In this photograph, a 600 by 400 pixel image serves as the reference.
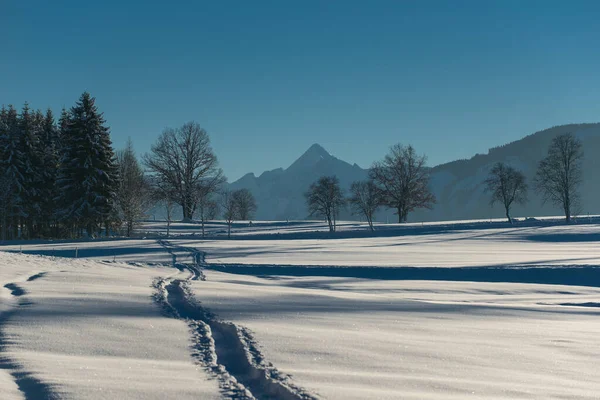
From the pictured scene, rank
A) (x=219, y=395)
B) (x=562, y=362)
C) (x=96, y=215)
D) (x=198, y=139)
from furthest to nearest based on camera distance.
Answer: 1. (x=198, y=139)
2. (x=96, y=215)
3. (x=562, y=362)
4. (x=219, y=395)

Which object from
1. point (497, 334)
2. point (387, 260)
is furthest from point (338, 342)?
point (387, 260)

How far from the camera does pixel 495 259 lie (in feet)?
85.5

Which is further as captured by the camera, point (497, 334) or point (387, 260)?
point (387, 260)

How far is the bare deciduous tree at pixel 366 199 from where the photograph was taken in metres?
56.4

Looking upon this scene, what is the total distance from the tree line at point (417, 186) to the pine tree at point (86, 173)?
2198cm

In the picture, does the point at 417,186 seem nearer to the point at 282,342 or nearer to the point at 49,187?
the point at 49,187

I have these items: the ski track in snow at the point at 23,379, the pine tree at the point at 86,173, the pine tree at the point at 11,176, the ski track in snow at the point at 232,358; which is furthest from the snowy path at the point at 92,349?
the pine tree at the point at 11,176

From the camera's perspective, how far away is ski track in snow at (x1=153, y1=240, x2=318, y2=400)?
4559mm

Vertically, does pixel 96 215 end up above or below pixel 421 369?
above

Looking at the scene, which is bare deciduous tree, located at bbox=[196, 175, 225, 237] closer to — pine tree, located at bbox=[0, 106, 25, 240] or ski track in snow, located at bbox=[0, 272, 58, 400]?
pine tree, located at bbox=[0, 106, 25, 240]

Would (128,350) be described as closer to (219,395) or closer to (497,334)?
(219,395)

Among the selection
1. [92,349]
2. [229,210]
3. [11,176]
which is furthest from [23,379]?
[229,210]

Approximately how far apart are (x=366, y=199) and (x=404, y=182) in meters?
6.49

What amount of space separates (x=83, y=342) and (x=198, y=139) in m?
56.9
